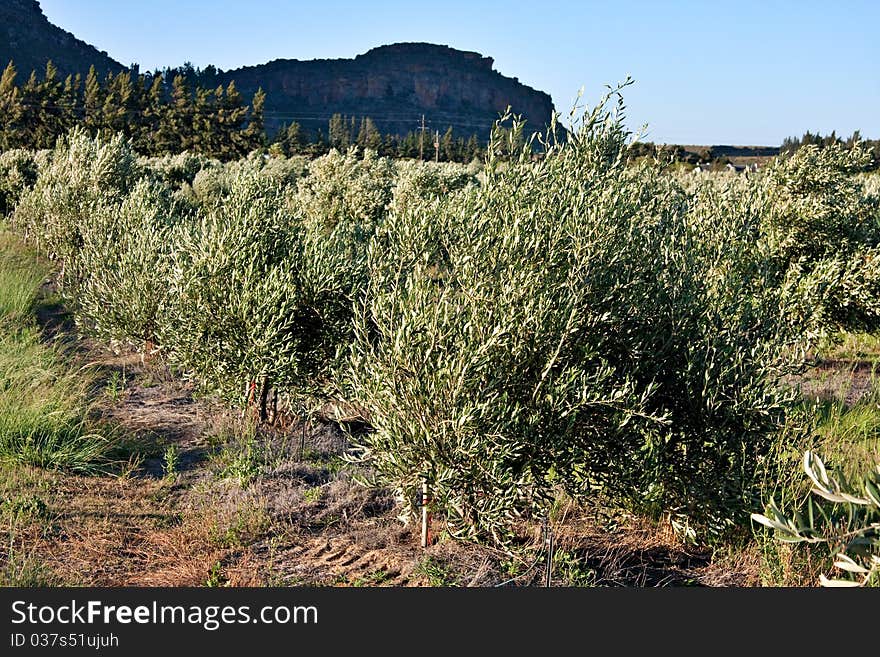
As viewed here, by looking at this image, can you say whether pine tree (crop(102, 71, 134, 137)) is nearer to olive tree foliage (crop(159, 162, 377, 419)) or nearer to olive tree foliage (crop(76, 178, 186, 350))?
olive tree foliage (crop(76, 178, 186, 350))

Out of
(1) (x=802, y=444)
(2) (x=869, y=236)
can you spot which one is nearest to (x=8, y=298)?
(1) (x=802, y=444)

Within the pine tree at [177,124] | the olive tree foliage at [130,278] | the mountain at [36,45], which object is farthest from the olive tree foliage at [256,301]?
the mountain at [36,45]

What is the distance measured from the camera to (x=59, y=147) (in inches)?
914

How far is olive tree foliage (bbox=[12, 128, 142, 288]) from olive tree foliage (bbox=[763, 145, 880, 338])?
14701 millimetres

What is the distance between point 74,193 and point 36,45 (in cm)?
12858

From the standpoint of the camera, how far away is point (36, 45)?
4857 inches

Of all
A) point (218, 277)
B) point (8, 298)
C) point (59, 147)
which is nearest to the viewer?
point (218, 277)

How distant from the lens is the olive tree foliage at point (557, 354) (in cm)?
577

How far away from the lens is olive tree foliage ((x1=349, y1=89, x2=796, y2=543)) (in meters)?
5.77

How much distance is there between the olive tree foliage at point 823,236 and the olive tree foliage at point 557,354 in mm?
7034

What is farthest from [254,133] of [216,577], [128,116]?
[216,577]

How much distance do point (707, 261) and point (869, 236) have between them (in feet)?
27.2

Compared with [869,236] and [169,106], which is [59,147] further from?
[169,106]

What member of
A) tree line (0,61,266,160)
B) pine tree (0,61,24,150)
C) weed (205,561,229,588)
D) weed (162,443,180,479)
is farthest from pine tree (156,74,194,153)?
weed (205,561,229,588)
